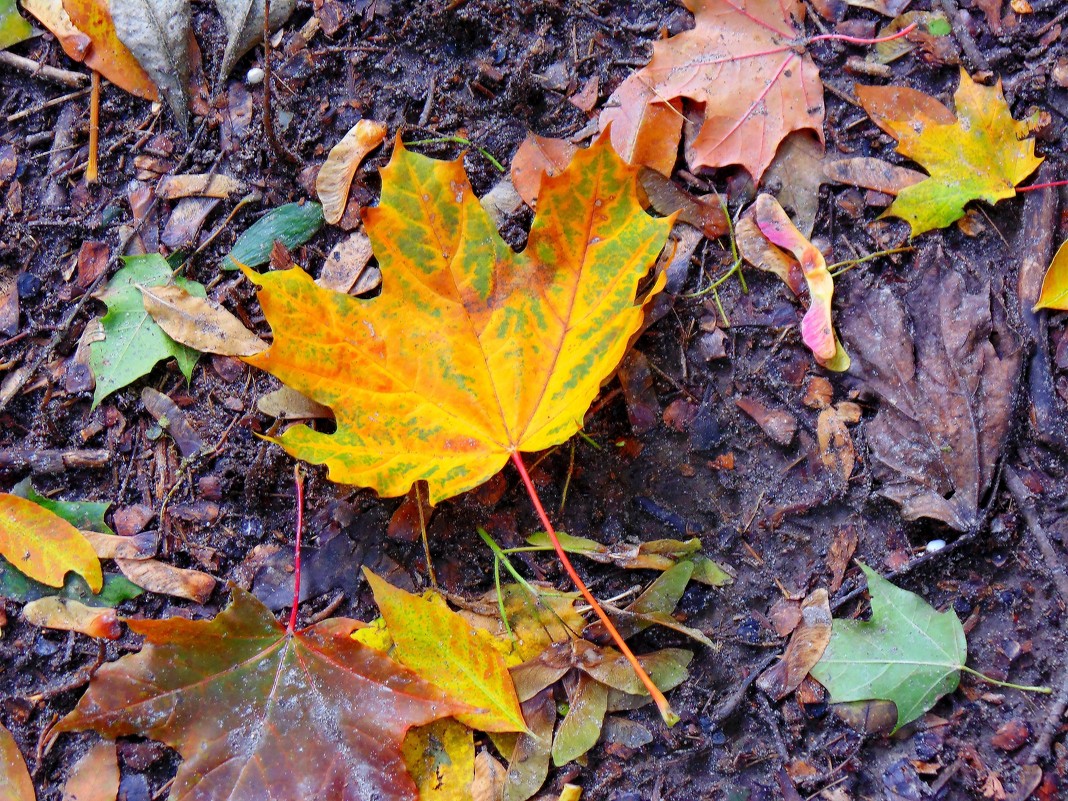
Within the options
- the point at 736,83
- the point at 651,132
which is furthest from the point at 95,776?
the point at 736,83

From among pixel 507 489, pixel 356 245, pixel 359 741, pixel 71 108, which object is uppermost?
pixel 71 108

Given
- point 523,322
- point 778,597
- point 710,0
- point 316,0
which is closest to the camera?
point 523,322

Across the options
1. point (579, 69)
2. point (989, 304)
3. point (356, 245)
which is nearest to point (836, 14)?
point (579, 69)

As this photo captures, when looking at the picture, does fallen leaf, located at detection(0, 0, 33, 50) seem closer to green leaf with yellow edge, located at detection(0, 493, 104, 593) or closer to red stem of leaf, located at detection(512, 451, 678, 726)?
green leaf with yellow edge, located at detection(0, 493, 104, 593)

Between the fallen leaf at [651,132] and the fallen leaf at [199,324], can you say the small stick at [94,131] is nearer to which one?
the fallen leaf at [199,324]

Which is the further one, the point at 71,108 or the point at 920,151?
the point at 71,108

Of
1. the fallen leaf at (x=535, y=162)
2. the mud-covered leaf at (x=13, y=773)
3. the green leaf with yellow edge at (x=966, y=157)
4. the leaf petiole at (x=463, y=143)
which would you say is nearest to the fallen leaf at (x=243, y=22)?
the leaf petiole at (x=463, y=143)

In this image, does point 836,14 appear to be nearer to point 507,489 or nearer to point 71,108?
point 507,489

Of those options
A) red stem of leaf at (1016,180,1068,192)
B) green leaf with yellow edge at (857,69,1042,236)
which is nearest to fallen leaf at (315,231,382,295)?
green leaf with yellow edge at (857,69,1042,236)
